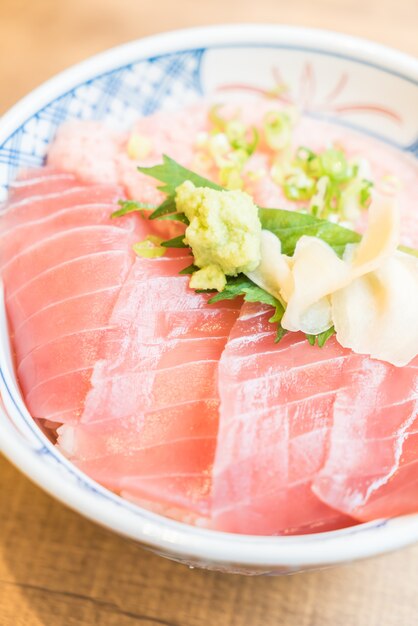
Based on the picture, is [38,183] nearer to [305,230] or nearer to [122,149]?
[122,149]

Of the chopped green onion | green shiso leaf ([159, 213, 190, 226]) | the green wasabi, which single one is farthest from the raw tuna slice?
the chopped green onion

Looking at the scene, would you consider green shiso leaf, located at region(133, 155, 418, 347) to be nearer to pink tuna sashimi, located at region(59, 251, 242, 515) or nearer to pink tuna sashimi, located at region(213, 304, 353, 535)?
pink tuna sashimi, located at region(59, 251, 242, 515)

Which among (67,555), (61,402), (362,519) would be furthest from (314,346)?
(67,555)

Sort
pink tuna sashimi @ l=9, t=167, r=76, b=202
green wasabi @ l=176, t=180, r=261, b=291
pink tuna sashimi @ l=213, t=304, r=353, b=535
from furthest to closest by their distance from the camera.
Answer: pink tuna sashimi @ l=9, t=167, r=76, b=202 < green wasabi @ l=176, t=180, r=261, b=291 < pink tuna sashimi @ l=213, t=304, r=353, b=535

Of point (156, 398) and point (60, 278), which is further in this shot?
point (60, 278)

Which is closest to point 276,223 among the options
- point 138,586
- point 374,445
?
point 374,445

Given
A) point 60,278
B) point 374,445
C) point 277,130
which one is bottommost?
point 374,445
